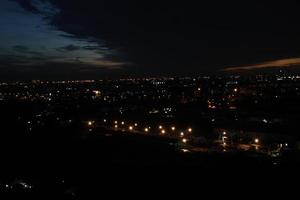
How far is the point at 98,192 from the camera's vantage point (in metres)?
17.9

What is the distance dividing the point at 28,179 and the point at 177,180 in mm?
7550

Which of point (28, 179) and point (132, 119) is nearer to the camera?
point (28, 179)

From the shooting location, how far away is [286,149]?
30.0 m

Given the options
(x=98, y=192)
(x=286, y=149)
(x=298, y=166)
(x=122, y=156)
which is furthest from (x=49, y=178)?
(x=286, y=149)

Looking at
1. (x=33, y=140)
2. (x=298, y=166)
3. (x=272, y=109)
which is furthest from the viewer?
(x=272, y=109)

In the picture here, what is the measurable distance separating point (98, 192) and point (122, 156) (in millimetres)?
9251

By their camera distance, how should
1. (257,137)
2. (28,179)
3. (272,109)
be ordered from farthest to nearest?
(272,109), (257,137), (28,179)

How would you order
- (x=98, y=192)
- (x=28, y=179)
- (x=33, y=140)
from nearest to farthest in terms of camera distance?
(x=98, y=192) → (x=28, y=179) → (x=33, y=140)

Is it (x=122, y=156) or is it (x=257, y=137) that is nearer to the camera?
(x=122, y=156)

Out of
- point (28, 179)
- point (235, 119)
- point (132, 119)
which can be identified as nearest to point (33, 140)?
point (28, 179)

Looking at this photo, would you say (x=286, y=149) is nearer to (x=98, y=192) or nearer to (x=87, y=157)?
(x=87, y=157)

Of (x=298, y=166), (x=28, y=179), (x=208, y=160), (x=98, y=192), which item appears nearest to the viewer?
(x=98, y=192)

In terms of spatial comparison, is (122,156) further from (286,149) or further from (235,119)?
(235,119)

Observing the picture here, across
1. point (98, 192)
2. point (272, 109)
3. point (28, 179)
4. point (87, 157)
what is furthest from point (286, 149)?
point (272, 109)
